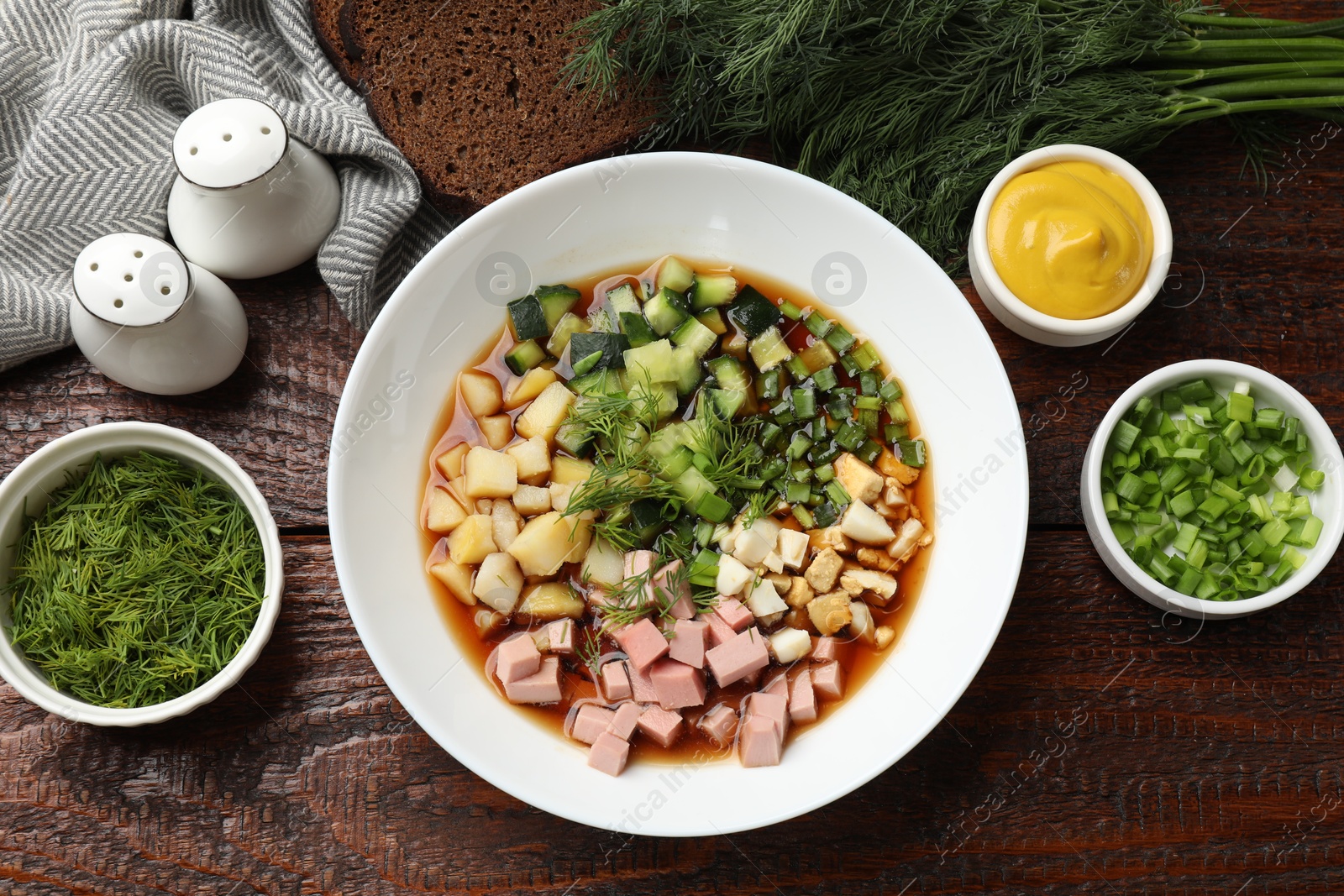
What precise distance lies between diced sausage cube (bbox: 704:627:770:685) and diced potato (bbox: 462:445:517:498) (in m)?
0.67

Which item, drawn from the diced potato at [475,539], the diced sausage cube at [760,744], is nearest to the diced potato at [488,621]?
the diced potato at [475,539]

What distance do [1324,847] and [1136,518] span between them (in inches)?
42.9

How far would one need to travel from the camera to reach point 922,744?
2438mm

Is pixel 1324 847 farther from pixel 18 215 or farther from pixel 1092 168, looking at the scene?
pixel 18 215

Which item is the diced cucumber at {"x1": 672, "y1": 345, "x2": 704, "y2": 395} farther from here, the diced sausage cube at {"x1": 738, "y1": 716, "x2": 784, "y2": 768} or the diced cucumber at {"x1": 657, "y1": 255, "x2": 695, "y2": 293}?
the diced sausage cube at {"x1": 738, "y1": 716, "x2": 784, "y2": 768}

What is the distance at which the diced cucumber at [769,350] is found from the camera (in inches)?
95.3

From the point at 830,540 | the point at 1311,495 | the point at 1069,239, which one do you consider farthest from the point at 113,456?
the point at 1311,495

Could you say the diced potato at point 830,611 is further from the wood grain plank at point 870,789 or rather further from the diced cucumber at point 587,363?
the diced cucumber at point 587,363

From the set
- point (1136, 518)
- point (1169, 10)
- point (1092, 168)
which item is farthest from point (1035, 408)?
point (1169, 10)

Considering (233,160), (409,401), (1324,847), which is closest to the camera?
(233,160)

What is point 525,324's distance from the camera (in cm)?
238

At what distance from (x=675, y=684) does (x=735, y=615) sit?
0.23 meters

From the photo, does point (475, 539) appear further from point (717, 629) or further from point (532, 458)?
point (717, 629)

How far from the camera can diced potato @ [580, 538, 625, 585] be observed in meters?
2.28
